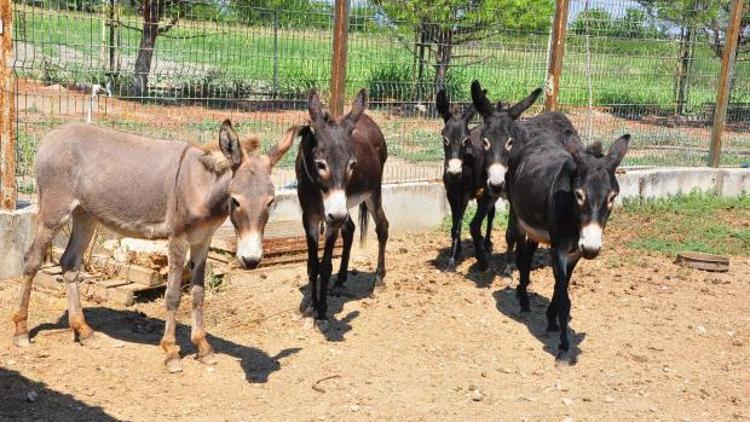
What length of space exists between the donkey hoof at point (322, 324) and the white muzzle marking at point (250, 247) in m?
1.78

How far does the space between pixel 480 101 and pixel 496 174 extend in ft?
3.14

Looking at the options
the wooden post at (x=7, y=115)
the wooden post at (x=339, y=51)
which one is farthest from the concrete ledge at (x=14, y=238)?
the wooden post at (x=339, y=51)

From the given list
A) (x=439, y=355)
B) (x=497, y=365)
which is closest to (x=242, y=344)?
(x=439, y=355)

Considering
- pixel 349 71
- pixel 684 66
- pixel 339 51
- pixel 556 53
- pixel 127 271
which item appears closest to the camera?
pixel 127 271

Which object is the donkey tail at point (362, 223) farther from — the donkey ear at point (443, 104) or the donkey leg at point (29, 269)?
the donkey leg at point (29, 269)

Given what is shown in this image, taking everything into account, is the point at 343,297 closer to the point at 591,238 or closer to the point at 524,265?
the point at 524,265

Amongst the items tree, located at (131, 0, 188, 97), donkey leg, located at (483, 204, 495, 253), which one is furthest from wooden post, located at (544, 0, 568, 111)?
tree, located at (131, 0, 188, 97)

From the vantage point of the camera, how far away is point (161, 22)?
7957 mm

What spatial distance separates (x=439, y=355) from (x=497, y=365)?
0.46 metres

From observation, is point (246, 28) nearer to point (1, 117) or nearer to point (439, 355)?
point (1, 117)

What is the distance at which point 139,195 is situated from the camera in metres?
5.91

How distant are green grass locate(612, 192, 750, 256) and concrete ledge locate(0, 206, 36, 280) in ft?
22.3

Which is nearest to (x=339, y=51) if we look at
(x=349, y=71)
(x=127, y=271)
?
(x=349, y=71)

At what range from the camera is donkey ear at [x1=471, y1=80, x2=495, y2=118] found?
8172 mm
